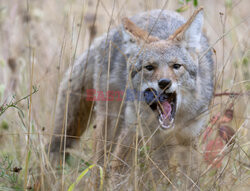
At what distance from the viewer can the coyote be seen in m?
3.64

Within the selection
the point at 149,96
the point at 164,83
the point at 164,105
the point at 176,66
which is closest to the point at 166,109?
the point at 164,105

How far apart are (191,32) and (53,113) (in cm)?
174

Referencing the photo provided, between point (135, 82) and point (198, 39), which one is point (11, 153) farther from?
point (198, 39)

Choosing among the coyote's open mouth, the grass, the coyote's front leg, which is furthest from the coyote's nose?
the coyote's front leg

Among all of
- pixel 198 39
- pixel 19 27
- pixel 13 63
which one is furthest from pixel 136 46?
pixel 19 27

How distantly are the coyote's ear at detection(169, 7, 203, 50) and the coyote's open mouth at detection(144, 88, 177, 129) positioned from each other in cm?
67

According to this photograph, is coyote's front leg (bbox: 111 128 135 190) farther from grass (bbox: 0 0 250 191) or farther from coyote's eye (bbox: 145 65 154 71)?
coyote's eye (bbox: 145 65 154 71)

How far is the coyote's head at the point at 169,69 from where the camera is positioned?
3.75 meters

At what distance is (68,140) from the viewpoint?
518 centimetres

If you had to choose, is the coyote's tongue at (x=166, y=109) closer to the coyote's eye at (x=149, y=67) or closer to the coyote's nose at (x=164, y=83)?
the coyote's nose at (x=164, y=83)

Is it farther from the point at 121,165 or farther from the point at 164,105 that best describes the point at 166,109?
the point at 121,165

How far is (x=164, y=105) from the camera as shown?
3832 millimetres

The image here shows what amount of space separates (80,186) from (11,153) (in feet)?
4.48

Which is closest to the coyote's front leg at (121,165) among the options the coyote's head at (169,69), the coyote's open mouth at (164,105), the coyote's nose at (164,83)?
the coyote's open mouth at (164,105)
